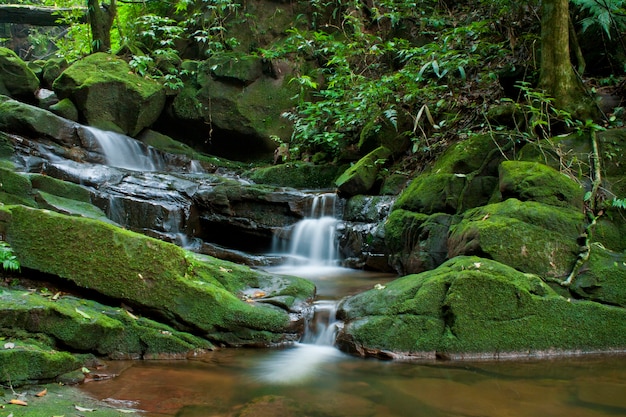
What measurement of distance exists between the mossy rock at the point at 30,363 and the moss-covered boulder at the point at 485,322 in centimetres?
239

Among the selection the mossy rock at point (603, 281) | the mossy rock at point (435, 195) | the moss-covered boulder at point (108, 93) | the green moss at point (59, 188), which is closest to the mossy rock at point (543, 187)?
the mossy rock at point (603, 281)

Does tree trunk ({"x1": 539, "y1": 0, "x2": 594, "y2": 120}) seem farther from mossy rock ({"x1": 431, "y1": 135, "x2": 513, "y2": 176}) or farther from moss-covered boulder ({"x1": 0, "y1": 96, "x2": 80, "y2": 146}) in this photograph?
moss-covered boulder ({"x1": 0, "y1": 96, "x2": 80, "y2": 146})

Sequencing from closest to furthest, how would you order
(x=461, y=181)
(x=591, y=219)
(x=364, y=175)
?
(x=591, y=219) < (x=461, y=181) < (x=364, y=175)

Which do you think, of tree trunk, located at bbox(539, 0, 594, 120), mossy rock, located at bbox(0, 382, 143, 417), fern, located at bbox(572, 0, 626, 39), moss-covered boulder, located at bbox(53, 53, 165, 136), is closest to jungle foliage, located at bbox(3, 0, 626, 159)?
fern, located at bbox(572, 0, 626, 39)

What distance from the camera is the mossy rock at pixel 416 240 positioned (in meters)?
6.27

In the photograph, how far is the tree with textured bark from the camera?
1370cm

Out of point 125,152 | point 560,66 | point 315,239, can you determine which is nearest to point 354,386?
point 315,239

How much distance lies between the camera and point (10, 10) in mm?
15227

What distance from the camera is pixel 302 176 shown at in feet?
36.9

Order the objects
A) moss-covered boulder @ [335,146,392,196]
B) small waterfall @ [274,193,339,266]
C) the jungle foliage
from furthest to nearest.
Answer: moss-covered boulder @ [335,146,392,196] → small waterfall @ [274,193,339,266] → the jungle foliage

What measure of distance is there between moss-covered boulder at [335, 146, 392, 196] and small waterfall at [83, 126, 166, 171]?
522 centimetres

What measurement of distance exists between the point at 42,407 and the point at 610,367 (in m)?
4.12

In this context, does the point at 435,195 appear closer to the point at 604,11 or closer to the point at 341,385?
the point at 604,11

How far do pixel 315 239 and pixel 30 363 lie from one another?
19.4 ft
